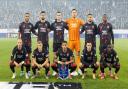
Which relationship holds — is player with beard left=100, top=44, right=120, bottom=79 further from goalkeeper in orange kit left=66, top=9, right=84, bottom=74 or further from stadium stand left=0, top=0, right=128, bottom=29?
stadium stand left=0, top=0, right=128, bottom=29

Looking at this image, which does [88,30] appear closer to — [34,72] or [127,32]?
[34,72]

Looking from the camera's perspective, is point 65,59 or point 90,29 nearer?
point 65,59

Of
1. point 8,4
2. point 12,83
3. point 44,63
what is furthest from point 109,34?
point 8,4

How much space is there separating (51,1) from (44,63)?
65327mm

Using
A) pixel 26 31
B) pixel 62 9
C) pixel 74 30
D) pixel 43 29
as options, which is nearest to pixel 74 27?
pixel 74 30

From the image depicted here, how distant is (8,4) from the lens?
75812 millimetres

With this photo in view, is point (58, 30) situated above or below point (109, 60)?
above

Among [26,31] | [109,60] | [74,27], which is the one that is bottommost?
[109,60]

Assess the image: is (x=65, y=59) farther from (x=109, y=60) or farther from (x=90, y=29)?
(x=90, y=29)

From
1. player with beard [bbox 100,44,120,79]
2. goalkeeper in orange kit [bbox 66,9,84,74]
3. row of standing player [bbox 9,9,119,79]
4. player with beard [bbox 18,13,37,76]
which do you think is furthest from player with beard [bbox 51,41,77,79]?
player with beard [bbox 18,13,37,76]

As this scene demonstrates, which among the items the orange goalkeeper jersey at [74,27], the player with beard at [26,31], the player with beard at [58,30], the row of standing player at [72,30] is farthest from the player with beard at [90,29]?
the player with beard at [26,31]

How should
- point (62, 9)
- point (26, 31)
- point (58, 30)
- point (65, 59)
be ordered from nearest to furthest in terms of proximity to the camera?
point (65, 59)
point (58, 30)
point (26, 31)
point (62, 9)

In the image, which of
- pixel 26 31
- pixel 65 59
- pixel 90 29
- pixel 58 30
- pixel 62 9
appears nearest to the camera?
pixel 65 59

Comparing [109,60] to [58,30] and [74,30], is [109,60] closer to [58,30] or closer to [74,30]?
[74,30]
